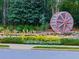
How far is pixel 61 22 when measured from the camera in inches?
1254

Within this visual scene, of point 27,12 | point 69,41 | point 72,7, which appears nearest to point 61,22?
point 72,7

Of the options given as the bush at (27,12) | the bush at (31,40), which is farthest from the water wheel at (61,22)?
the bush at (31,40)

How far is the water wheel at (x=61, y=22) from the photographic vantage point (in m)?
31.4

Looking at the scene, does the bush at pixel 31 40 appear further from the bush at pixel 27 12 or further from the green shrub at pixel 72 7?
the green shrub at pixel 72 7

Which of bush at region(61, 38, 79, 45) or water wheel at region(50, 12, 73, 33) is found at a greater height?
water wheel at region(50, 12, 73, 33)

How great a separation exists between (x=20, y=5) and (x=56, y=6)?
350 cm

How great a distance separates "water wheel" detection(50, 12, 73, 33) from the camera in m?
31.4

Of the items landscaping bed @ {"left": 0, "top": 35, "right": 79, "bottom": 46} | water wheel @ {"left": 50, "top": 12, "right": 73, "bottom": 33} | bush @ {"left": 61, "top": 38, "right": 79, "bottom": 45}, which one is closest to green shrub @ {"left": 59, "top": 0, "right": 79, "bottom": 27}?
water wheel @ {"left": 50, "top": 12, "right": 73, "bottom": 33}

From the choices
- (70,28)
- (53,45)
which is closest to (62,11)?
Answer: (70,28)

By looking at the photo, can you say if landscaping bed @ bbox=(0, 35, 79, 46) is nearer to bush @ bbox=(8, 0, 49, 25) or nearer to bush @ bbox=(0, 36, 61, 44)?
bush @ bbox=(0, 36, 61, 44)

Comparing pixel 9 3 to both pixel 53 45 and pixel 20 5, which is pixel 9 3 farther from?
pixel 53 45

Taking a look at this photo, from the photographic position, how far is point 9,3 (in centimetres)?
3606

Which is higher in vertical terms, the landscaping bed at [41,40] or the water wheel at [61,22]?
the water wheel at [61,22]

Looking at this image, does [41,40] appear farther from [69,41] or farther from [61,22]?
[61,22]
